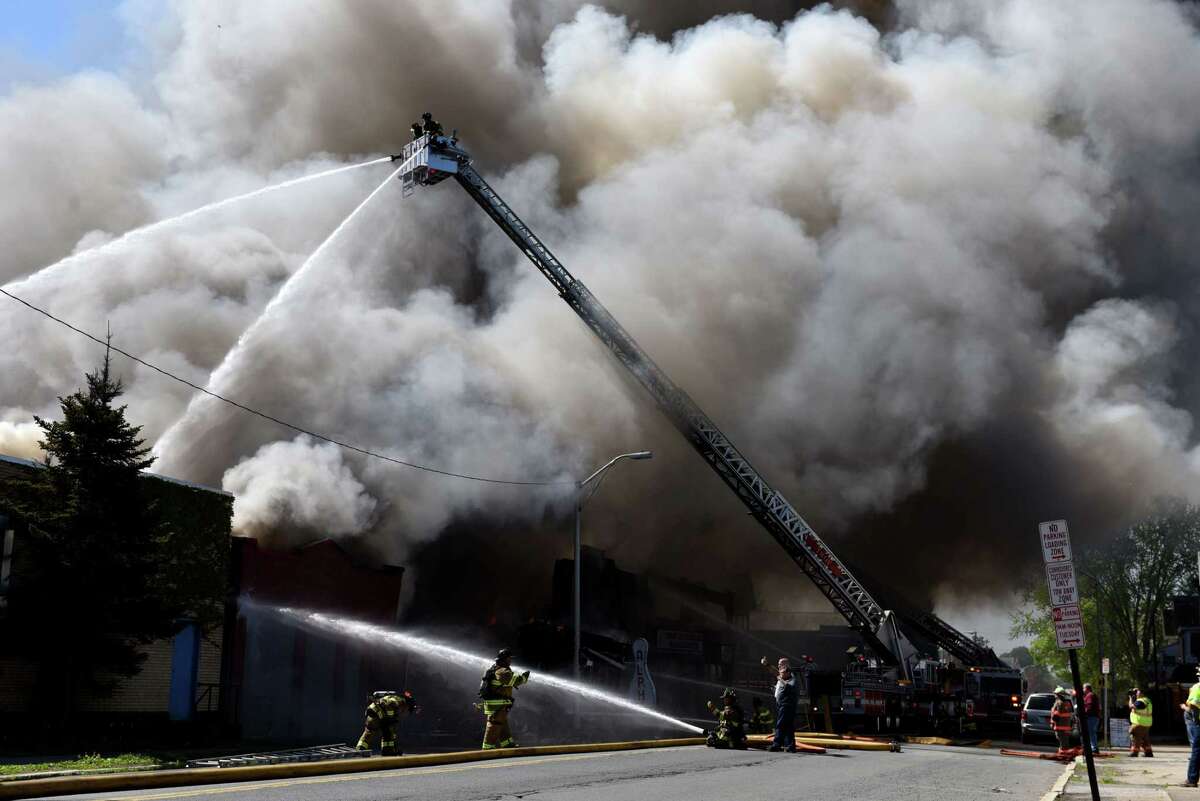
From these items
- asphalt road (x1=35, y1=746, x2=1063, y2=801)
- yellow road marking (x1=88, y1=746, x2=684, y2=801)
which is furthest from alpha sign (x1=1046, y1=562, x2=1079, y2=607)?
yellow road marking (x1=88, y1=746, x2=684, y2=801)

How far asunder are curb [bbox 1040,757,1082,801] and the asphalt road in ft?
0.48

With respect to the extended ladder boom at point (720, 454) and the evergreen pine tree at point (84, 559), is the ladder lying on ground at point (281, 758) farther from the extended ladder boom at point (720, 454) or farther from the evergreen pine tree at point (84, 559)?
the extended ladder boom at point (720, 454)

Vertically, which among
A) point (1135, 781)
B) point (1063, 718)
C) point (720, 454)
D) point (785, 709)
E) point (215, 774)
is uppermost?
point (720, 454)

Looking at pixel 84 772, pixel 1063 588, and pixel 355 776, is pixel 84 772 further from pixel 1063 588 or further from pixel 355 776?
pixel 1063 588

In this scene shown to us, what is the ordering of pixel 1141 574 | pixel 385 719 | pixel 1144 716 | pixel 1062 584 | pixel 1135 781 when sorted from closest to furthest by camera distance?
pixel 1062 584
pixel 385 719
pixel 1135 781
pixel 1144 716
pixel 1141 574

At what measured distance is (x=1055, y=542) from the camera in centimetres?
1051

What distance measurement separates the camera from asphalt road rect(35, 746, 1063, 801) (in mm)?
10203

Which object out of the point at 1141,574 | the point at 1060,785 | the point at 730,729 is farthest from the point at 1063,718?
the point at 1141,574

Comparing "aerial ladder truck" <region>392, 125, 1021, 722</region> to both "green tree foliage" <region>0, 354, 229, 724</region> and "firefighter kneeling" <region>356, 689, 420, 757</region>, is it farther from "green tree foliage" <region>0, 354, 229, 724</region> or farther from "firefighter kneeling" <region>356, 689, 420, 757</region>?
"firefighter kneeling" <region>356, 689, 420, 757</region>

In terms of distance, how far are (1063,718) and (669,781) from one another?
12.7m

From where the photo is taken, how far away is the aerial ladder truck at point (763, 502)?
33812 mm

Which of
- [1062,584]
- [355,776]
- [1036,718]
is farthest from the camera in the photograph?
[1036,718]

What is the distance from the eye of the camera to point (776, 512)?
35531 millimetres

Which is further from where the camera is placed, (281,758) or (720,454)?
(720,454)
